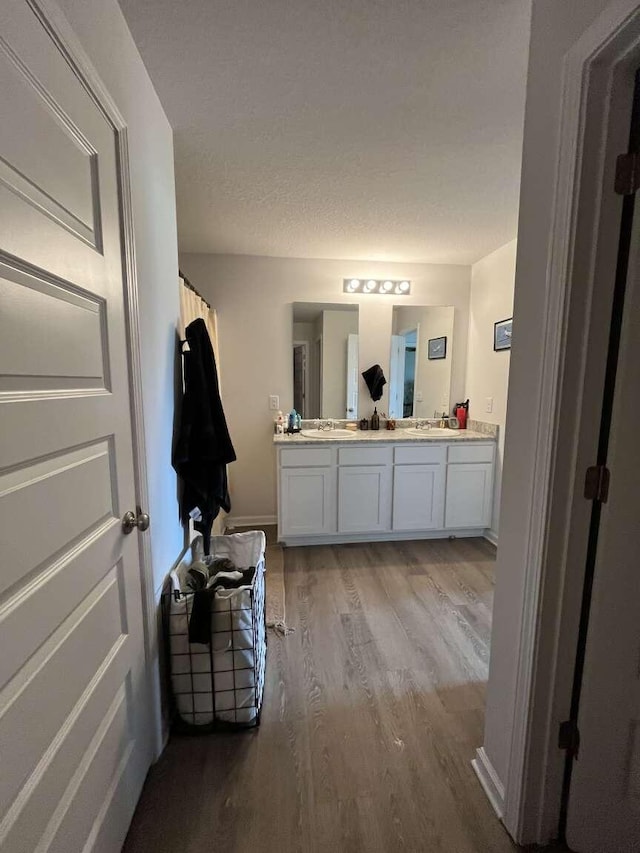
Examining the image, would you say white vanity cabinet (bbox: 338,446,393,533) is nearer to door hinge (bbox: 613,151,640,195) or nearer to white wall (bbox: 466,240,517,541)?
white wall (bbox: 466,240,517,541)

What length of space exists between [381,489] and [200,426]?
6.03ft

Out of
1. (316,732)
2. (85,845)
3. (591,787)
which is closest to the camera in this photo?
(85,845)

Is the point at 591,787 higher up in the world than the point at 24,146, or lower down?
lower down

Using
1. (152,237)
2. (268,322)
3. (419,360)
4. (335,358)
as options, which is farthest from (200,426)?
(419,360)

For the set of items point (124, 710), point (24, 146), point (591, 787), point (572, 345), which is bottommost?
point (591, 787)

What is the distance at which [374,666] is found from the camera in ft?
5.98

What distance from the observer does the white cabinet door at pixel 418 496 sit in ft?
10.1

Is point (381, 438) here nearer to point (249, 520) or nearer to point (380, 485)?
point (380, 485)

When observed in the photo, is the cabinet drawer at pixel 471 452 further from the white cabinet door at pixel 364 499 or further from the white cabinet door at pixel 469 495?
the white cabinet door at pixel 364 499

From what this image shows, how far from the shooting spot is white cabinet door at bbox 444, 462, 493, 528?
10.3 feet

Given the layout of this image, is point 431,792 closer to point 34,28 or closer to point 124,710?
point 124,710

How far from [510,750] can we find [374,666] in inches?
30.3

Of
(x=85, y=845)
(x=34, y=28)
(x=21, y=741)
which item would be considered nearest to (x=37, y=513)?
(x=21, y=741)

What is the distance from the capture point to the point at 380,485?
121 inches
